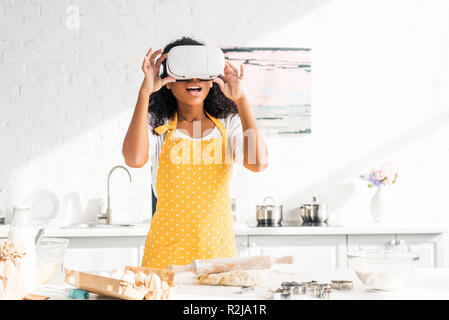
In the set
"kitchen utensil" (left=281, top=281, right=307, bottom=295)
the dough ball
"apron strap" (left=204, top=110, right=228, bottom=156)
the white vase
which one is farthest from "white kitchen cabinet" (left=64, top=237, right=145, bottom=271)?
"kitchen utensil" (left=281, top=281, right=307, bottom=295)

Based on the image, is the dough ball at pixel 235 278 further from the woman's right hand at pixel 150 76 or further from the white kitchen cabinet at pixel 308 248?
the white kitchen cabinet at pixel 308 248

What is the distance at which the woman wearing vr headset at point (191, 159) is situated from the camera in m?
1.92

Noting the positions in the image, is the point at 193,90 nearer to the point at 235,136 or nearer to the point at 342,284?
the point at 235,136

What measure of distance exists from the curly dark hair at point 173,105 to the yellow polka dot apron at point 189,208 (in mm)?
145

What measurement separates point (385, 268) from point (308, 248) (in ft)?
5.74

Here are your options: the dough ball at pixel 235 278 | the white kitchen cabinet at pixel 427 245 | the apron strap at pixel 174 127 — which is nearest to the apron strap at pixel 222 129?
the apron strap at pixel 174 127

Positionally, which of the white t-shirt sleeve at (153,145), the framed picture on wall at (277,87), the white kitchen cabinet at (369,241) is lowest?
the white kitchen cabinet at (369,241)

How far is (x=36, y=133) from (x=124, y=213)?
79 centimetres

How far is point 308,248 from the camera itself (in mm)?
3012

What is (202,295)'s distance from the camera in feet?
4.23

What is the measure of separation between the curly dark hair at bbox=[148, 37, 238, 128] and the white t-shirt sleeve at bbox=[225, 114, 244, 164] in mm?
47

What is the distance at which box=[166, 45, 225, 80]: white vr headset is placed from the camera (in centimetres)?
192
